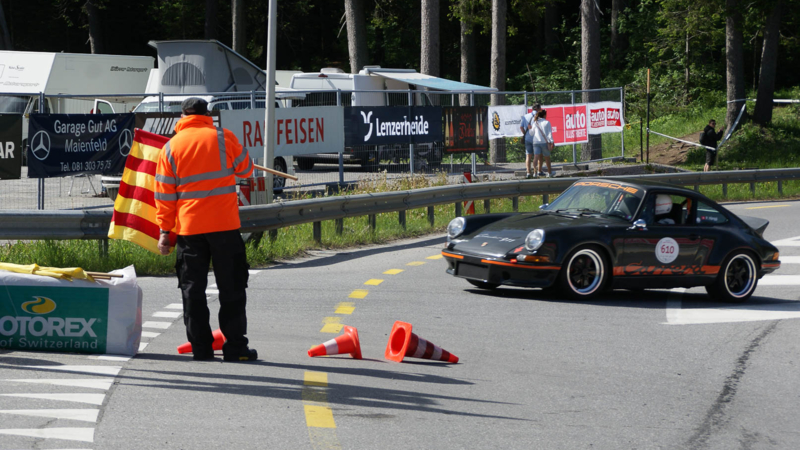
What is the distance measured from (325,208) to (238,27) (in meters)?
29.6

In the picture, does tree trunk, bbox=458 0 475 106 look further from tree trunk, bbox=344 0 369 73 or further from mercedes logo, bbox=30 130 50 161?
mercedes logo, bbox=30 130 50 161

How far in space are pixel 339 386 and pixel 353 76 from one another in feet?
73.5

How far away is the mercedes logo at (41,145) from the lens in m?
13.2

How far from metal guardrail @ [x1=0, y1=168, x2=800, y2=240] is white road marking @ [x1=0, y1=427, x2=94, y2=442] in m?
6.01

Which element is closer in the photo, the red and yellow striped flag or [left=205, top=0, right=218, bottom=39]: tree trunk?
the red and yellow striped flag

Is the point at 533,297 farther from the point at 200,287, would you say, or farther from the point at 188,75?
the point at 188,75

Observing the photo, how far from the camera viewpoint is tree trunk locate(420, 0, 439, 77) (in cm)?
2755

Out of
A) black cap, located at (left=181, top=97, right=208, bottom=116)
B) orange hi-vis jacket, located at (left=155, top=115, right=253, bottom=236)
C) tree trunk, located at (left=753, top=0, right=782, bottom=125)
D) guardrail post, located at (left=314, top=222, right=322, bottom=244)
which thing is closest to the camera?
orange hi-vis jacket, located at (left=155, top=115, right=253, bottom=236)

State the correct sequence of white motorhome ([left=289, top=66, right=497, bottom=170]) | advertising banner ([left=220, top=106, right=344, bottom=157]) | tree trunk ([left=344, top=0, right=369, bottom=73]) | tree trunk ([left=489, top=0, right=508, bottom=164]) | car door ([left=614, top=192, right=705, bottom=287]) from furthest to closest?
1. tree trunk ([left=344, top=0, right=369, bottom=73])
2. tree trunk ([left=489, top=0, right=508, bottom=164])
3. white motorhome ([left=289, top=66, right=497, bottom=170])
4. advertising banner ([left=220, top=106, right=344, bottom=157])
5. car door ([left=614, top=192, right=705, bottom=287])

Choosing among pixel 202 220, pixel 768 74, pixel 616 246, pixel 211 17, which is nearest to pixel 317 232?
pixel 616 246

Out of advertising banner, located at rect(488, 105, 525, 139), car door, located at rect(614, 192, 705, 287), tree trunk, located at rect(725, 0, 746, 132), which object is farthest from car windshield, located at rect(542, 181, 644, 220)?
tree trunk, located at rect(725, 0, 746, 132)

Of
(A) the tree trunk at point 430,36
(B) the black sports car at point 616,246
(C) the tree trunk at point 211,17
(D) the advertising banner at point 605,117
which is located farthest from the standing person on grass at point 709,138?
(C) the tree trunk at point 211,17

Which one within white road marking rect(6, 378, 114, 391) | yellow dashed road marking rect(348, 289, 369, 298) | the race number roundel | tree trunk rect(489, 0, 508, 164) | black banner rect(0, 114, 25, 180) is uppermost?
tree trunk rect(489, 0, 508, 164)

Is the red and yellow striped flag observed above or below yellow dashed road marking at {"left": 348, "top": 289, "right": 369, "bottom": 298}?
above
